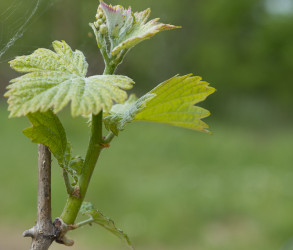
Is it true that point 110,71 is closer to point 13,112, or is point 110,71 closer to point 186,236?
point 13,112

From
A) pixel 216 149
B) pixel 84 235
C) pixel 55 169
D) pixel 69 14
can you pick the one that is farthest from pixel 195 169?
pixel 69 14

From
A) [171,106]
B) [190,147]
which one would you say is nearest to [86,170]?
[171,106]

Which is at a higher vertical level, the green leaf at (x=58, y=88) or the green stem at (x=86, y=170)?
the green leaf at (x=58, y=88)

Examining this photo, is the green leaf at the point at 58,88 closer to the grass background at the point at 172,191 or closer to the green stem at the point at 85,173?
the green stem at the point at 85,173

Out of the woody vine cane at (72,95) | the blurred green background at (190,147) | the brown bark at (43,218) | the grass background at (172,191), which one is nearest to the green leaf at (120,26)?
the woody vine cane at (72,95)

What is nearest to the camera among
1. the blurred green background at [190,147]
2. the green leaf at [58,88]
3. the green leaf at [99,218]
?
the green leaf at [58,88]

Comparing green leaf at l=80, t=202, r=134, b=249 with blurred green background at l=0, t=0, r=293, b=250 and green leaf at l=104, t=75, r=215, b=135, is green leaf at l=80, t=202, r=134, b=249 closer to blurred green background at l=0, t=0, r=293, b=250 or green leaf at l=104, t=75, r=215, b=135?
green leaf at l=104, t=75, r=215, b=135

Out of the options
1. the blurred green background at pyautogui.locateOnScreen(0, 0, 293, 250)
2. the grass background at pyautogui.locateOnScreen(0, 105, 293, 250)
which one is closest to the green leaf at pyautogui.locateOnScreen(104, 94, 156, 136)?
the blurred green background at pyautogui.locateOnScreen(0, 0, 293, 250)
